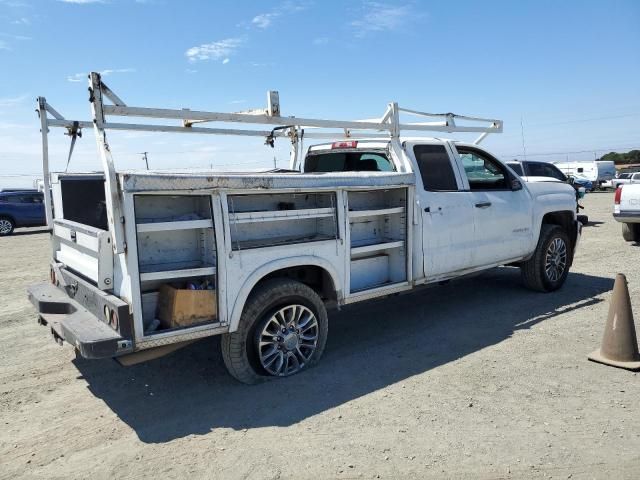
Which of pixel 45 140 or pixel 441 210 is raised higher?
pixel 45 140

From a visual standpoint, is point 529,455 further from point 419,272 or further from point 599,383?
point 419,272

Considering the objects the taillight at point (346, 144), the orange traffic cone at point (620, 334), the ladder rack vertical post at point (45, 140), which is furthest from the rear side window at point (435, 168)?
the ladder rack vertical post at point (45, 140)

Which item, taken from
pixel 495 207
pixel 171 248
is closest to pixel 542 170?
pixel 495 207

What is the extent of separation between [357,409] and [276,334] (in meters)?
0.95

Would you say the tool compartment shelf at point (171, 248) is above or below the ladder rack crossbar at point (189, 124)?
below

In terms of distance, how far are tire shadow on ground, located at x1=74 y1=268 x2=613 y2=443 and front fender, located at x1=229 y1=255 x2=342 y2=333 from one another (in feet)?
2.22

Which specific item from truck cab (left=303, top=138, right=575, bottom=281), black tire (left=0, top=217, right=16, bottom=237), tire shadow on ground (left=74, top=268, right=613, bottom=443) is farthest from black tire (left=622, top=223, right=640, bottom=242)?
black tire (left=0, top=217, right=16, bottom=237)

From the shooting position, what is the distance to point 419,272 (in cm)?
561

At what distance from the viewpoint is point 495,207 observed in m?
6.45

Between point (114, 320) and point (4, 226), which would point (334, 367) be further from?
point (4, 226)

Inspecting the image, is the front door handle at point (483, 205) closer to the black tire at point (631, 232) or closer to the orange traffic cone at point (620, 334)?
the orange traffic cone at point (620, 334)

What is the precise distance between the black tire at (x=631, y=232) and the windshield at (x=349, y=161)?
27.8ft

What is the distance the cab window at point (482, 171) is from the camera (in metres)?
6.43

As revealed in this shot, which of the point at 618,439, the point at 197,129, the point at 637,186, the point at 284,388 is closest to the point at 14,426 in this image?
the point at 284,388
